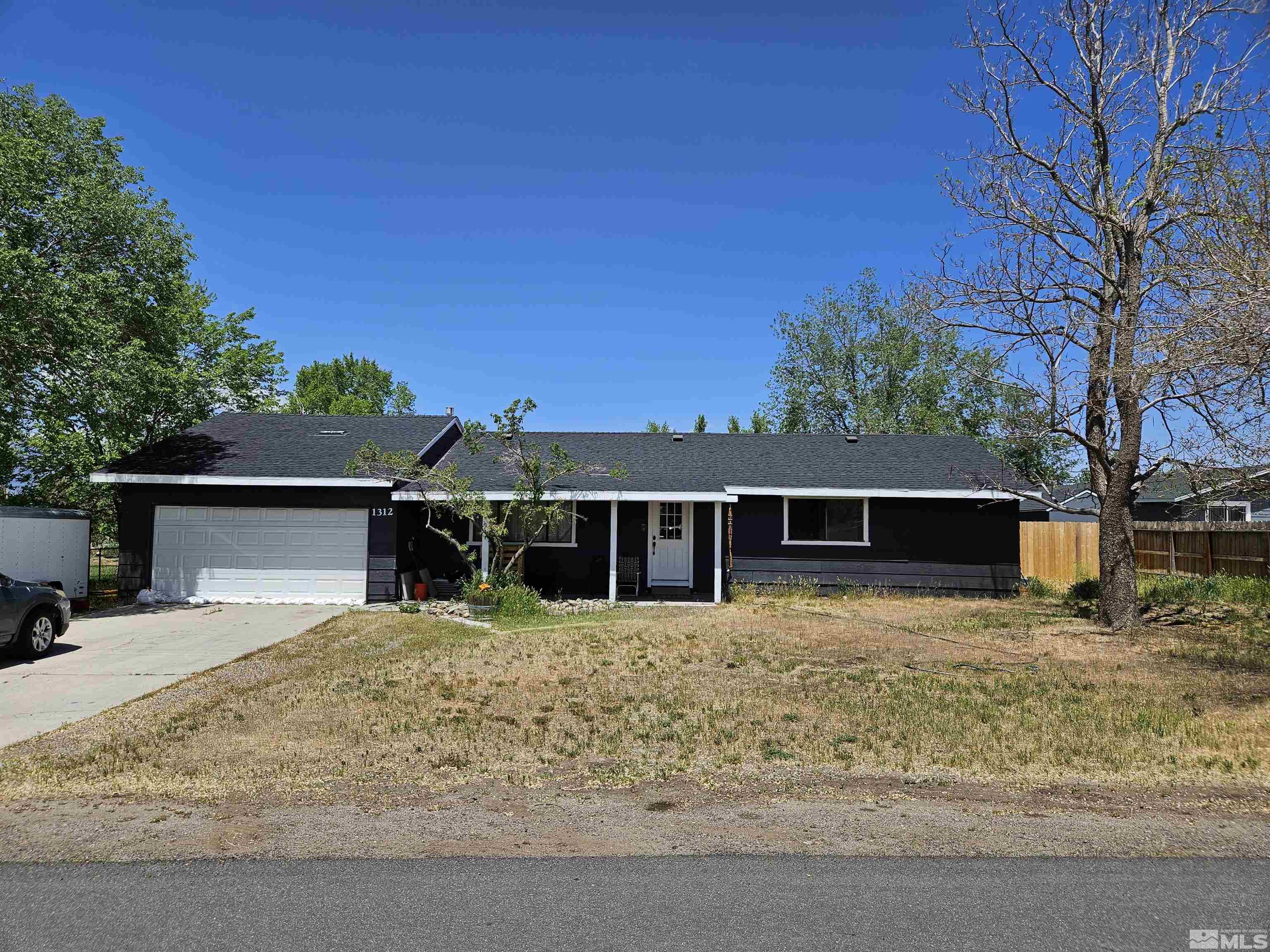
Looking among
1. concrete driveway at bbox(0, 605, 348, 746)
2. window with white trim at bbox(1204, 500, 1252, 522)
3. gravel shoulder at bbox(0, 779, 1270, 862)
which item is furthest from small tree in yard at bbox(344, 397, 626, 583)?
window with white trim at bbox(1204, 500, 1252, 522)

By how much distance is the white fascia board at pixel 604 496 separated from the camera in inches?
632

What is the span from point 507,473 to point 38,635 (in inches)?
345

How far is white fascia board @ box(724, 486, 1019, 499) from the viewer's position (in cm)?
1728

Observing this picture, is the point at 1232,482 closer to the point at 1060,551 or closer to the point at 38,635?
the point at 1060,551

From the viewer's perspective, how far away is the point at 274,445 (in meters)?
18.4

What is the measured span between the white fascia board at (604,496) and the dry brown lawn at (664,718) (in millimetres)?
4348

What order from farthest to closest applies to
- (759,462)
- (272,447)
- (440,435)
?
1. (440,435)
2. (759,462)
3. (272,447)

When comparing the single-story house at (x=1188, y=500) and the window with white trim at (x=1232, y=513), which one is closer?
the single-story house at (x=1188, y=500)

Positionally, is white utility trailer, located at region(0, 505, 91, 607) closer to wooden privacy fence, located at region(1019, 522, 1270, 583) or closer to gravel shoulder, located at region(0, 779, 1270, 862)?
gravel shoulder, located at region(0, 779, 1270, 862)

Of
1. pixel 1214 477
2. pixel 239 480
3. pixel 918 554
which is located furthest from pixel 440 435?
pixel 1214 477

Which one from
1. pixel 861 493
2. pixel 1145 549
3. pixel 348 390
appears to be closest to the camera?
pixel 861 493

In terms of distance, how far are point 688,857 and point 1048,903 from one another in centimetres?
177

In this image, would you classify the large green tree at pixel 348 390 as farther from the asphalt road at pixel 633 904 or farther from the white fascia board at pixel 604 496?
the asphalt road at pixel 633 904

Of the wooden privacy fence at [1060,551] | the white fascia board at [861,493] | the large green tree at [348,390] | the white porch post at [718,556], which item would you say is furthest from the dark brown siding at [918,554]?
the large green tree at [348,390]
